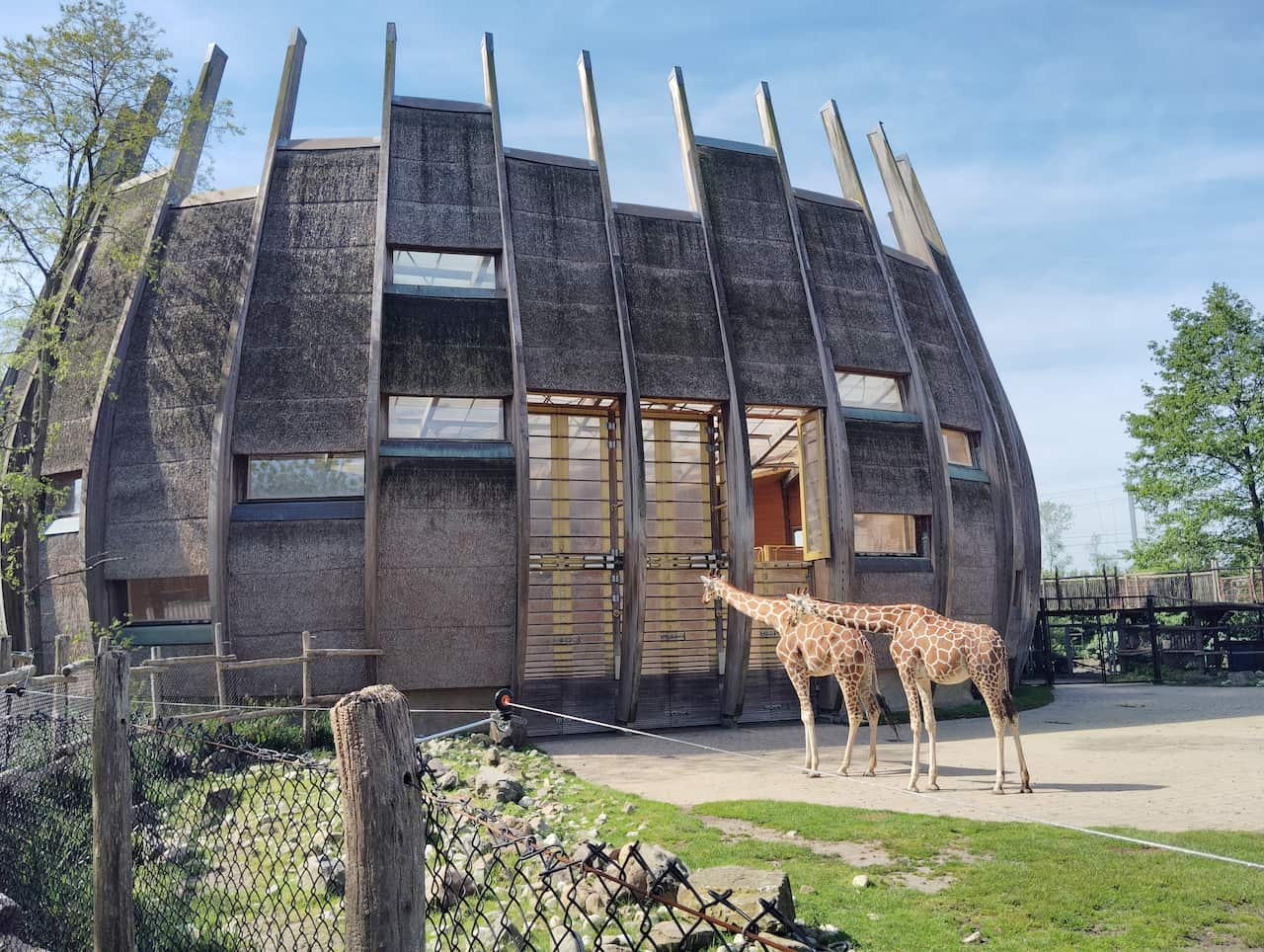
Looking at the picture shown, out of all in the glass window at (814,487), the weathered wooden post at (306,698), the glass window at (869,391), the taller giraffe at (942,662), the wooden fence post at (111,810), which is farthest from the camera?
the glass window at (869,391)

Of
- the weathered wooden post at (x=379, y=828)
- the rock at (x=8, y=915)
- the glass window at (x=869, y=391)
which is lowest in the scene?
the rock at (x=8, y=915)

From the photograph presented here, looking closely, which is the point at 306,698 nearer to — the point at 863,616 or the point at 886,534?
the point at 863,616

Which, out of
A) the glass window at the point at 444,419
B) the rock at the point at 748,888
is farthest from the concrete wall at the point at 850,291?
the rock at the point at 748,888

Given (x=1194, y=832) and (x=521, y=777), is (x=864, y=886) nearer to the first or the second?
(x=1194, y=832)

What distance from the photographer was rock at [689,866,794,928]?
5.94 metres

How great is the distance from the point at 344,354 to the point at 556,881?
36.6 ft

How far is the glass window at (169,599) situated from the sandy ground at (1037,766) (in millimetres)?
6339

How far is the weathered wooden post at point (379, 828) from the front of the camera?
10.2 ft

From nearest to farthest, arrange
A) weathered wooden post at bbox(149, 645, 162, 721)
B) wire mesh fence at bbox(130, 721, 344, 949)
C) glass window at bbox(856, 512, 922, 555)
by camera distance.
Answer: wire mesh fence at bbox(130, 721, 344, 949) → weathered wooden post at bbox(149, 645, 162, 721) → glass window at bbox(856, 512, 922, 555)

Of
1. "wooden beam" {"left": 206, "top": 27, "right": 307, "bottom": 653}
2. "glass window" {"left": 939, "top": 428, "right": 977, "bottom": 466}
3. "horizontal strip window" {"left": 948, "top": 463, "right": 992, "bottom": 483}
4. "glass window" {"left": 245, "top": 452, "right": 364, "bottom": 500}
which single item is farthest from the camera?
"glass window" {"left": 939, "top": 428, "right": 977, "bottom": 466}

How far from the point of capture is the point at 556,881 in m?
7.12

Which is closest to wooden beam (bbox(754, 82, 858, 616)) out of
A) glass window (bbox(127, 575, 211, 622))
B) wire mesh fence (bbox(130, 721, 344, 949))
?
wire mesh fence (bbox(130, 721, 344, 949))

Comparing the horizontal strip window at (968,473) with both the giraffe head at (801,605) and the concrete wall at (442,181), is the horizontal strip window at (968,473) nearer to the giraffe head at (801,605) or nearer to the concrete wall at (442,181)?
the giraffe head at (801,605)

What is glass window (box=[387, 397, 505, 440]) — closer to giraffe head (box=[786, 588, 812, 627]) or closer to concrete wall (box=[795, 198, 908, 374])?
giraffe head (box=[786, 588, 812, 627])
